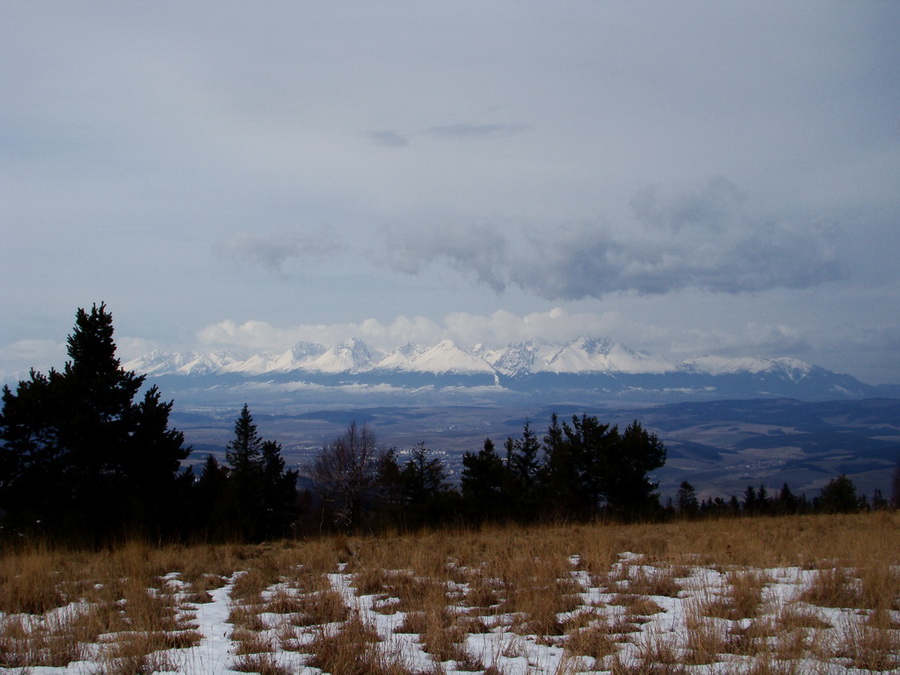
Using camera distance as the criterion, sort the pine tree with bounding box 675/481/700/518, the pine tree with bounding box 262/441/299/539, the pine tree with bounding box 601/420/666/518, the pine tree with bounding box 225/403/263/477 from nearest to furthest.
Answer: the pine tree with bounding box 675/481/700/518 → the pine tree with bounding box 601/420/666/518 → the pine tree with bounding box 262/441/299/539 → the pine tree with bounding box 225/403/263/477

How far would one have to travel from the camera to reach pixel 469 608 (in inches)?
251

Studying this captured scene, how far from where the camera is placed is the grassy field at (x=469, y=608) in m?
4.73

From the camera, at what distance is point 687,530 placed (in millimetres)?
12227

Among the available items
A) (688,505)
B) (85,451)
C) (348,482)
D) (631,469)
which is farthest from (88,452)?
(348,482)

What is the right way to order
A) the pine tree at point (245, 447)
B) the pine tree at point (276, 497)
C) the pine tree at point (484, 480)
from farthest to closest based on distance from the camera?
1. the pine tree at point (245, 447)
2. the pine tree at point (276, 497)
3. the pine tree at point (484, 480)

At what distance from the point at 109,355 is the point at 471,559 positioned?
1455cm

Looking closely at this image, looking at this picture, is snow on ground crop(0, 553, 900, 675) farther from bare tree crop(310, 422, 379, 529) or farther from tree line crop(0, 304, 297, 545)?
bare tree crop(310, 422, 379, 529)

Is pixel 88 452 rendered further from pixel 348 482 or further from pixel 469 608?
pixel 348 482

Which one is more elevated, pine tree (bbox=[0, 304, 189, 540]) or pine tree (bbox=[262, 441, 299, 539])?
pine tree (bbox=[0, 304, 189, 540])

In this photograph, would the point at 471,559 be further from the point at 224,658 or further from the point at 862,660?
the point at 862,660

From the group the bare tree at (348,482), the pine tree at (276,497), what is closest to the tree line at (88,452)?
the pine tree at (276,497)

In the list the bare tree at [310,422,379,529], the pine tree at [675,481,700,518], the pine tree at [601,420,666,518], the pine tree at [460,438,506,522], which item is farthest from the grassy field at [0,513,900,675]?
the bare tree at [310,422,379,529]

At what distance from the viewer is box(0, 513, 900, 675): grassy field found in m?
4.73

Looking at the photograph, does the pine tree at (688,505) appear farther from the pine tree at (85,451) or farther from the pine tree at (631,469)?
the pine tree at (85,451)
